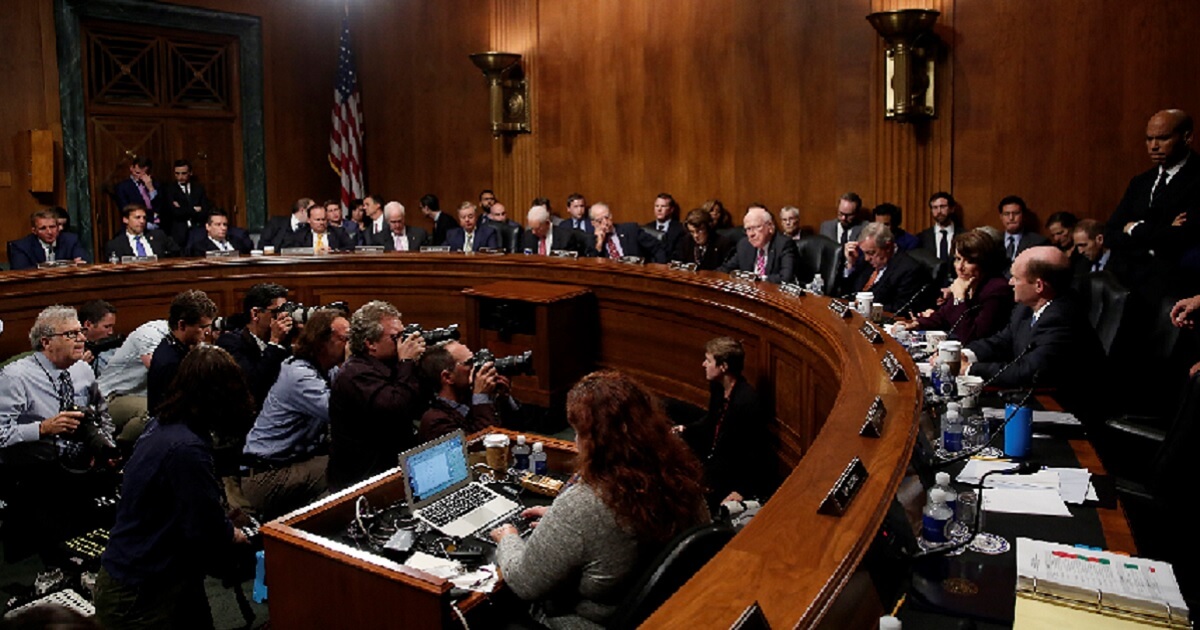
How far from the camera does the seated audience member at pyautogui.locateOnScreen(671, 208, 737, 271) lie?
6859 millimetres

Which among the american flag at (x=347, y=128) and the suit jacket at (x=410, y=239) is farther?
the american flag at (x=347, y=128)

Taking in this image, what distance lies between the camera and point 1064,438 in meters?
3.04

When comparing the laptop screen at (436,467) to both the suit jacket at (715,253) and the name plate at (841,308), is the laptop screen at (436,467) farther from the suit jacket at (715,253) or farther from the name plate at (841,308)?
the suit jacket at (715,253)

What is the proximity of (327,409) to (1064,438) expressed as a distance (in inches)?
107

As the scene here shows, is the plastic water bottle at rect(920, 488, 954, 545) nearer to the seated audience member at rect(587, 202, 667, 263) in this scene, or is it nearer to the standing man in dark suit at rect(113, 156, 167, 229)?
the seated audience member at rect(587, 202, 667, 263)

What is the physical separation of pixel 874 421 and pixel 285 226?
7.79m

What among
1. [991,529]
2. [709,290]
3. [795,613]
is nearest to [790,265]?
[709,290]

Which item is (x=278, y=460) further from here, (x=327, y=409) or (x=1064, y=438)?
(x=1064, y=438)

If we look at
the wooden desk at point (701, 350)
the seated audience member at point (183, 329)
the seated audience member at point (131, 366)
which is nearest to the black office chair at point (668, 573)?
the wooden desk at point (701, 350)

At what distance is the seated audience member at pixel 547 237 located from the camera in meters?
7.80

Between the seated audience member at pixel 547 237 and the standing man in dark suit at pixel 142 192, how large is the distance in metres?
3.60

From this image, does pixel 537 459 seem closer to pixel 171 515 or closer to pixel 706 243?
pixel 171 515

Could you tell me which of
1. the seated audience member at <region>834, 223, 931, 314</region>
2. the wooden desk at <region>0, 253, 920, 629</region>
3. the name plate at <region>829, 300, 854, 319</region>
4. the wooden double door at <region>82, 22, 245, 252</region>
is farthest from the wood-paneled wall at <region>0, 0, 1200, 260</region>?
the name plate at <region>829, 300, 854, 319</region>

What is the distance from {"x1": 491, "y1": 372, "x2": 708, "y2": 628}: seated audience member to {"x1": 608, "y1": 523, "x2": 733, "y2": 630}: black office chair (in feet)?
0.78
